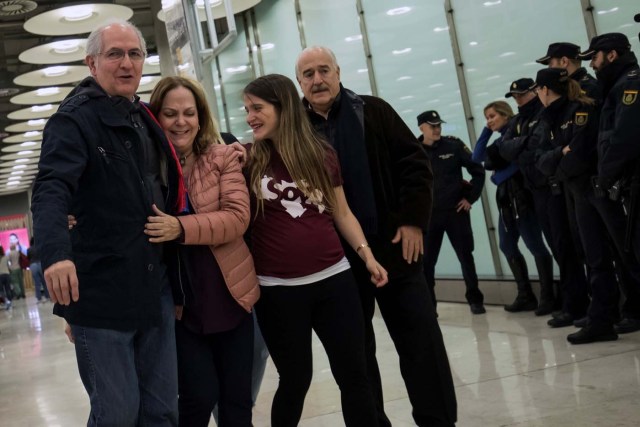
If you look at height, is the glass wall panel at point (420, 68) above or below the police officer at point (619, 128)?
above

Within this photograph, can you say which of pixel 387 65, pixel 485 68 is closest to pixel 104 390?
pixel 485 68

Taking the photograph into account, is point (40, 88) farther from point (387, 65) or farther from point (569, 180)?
point (569, 180)

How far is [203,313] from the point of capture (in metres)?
2.34

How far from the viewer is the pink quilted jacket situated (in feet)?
7.52

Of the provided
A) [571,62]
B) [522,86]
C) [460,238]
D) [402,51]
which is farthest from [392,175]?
[402,51]

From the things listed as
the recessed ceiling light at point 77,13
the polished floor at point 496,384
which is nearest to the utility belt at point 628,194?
the polished floor at point 496,384

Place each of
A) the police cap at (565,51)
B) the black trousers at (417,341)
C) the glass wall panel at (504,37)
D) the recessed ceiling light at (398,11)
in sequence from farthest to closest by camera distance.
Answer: the recessed ceiling light at (398,11) → the glass wall panel at (504,37) → the police cap at (565,51) → the black trousers at (417,341)

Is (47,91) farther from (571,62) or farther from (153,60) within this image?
(571,62)

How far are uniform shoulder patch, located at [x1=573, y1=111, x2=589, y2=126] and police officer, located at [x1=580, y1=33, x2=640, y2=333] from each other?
271 millimetres

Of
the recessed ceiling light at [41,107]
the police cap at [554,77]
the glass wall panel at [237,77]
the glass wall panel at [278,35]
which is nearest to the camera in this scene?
the police cap at [554,77]

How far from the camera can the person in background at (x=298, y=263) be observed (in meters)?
2.43

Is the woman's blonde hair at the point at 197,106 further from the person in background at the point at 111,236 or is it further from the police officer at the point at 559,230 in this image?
the police officer at the point at 559,230

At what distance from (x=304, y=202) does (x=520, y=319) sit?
3.59 metres

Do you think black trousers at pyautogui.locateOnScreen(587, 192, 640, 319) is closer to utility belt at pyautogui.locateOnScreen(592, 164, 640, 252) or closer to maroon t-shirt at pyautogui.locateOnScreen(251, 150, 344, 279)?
utility belt at pyautogui.locateOnScreen(592, 164, 640, 252)
